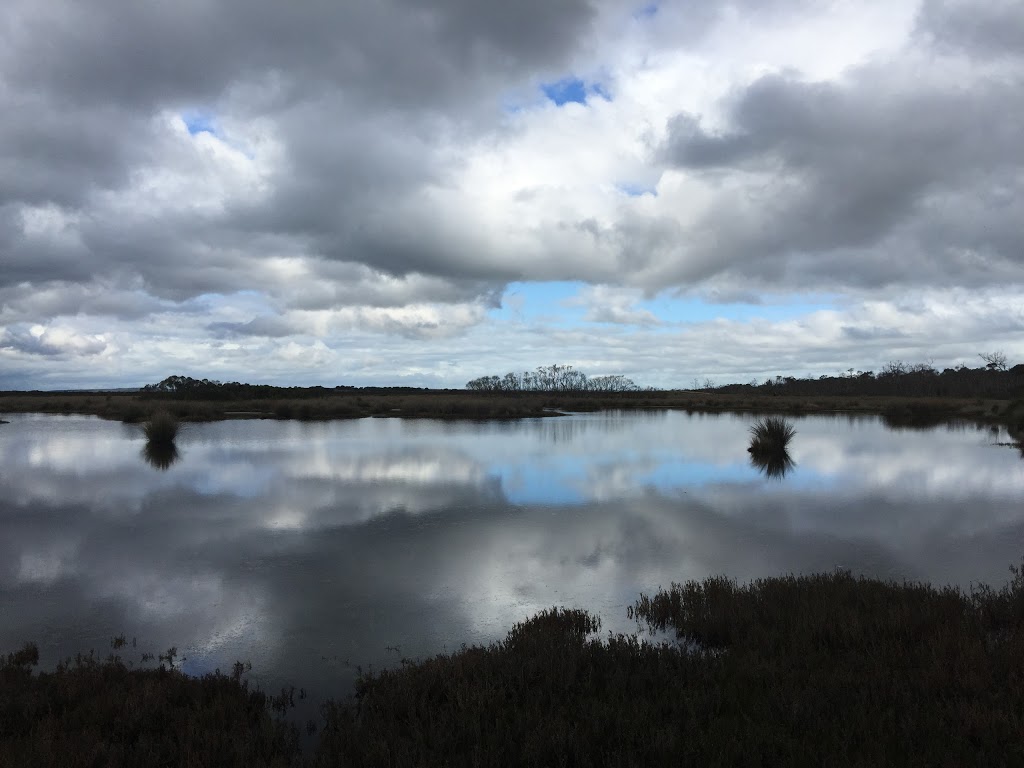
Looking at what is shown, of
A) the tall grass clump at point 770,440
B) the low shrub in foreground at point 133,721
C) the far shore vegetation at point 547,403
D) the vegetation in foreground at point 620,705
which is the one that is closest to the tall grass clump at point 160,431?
the far shore vegetation at point 547,403

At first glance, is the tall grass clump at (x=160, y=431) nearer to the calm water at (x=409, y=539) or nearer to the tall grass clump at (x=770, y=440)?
the calm water at (x=409, y=539)

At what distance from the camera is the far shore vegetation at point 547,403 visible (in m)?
48.2

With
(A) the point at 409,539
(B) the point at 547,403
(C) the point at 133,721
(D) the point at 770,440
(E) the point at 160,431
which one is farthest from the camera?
(B) the point at 547,403

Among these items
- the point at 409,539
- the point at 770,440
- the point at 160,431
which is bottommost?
the point at 409,539

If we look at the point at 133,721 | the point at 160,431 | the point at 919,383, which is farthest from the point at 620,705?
the point at 919,383

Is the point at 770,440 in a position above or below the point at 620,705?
above

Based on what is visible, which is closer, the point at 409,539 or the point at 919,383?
the point at 409,539

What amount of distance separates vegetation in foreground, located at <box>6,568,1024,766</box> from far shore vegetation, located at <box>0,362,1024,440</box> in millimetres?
28355

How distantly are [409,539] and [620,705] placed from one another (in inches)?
269

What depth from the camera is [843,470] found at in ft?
64.6

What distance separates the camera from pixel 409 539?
35.8 ft

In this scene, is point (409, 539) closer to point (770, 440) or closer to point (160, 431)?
point (770, 440)

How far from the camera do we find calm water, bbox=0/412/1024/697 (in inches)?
274

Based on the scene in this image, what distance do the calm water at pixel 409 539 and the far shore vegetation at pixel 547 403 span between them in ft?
53.0
